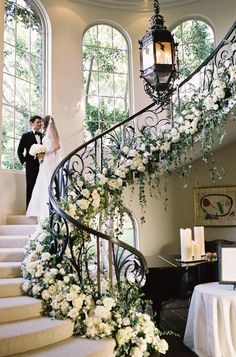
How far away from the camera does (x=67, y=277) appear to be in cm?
337

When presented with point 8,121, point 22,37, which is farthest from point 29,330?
point 22,37

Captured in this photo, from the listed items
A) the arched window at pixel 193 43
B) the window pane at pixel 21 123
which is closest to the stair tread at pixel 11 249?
the window pane at pixel 21 123

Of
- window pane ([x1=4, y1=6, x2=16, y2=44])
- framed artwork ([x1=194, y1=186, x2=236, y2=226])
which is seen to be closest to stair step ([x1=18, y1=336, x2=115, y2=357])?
framed artwork ([x1=194, y1=186, x2=236, y2=226])

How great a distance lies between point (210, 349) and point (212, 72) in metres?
3.19

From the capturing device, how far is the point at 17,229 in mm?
4922

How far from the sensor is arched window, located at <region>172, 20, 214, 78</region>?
7.97 meters

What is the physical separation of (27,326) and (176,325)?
3092mm

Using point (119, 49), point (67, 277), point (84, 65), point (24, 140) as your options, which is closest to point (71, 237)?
point (67, 277)

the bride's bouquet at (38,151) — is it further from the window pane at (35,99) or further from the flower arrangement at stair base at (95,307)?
the flower arrangement at stair base at (95,307)

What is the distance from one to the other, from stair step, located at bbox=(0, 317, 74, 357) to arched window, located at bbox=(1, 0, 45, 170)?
11.8ft

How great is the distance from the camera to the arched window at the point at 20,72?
21.0 feet

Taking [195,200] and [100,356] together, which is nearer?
[100,356]

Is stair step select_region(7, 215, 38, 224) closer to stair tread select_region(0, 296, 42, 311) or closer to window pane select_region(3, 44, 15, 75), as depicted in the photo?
stair tread select_region(0, 296, 42, 311)

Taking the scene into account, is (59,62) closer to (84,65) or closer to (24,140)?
(84,65)
